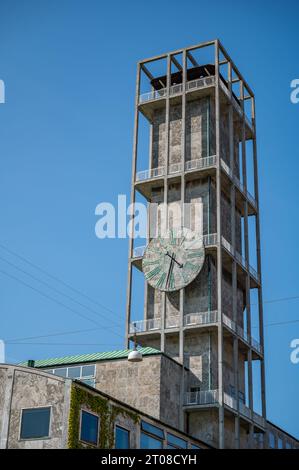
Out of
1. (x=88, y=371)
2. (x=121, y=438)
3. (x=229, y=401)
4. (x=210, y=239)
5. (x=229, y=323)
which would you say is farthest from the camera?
(x=210, y=239)

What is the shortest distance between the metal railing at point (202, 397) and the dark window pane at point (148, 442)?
58.5 feet

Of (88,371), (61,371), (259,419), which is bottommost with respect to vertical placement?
(259,419)

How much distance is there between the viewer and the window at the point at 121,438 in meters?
42.9

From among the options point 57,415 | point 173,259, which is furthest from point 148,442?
point 173,259

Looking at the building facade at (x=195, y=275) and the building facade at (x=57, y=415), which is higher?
the building facade at (x=195, y=275)

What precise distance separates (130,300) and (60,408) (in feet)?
98.7

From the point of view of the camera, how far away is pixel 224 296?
229 feet

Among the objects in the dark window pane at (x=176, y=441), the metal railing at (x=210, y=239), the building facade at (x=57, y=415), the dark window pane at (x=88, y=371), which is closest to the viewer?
the building facade at (x=57, y=415)

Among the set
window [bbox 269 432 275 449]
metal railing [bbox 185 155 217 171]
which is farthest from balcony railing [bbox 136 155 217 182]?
window [bbox 269 432 275 449]

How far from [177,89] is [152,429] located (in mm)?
38678

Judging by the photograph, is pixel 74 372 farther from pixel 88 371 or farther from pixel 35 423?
pixel 35 423

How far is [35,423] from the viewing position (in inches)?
1628

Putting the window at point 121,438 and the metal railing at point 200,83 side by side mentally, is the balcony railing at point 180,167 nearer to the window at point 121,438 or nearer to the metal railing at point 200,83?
the metal railing at point 200,83

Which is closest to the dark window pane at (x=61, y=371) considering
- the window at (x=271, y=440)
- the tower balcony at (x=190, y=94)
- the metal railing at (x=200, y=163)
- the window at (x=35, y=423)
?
the window at (x=35, y=423)
